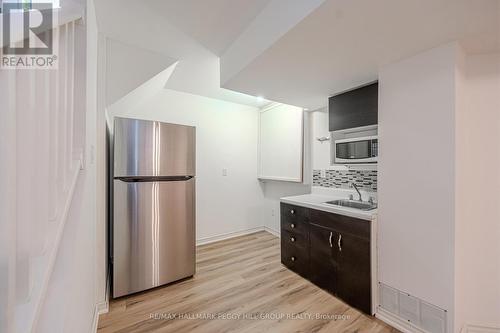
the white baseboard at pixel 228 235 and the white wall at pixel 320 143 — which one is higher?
the white wall at pixel 320 143

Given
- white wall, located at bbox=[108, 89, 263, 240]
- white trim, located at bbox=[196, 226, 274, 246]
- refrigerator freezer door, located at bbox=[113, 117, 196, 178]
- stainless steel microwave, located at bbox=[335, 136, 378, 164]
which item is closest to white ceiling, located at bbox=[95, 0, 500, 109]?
stainless steel microwave, located at bbox=[335, 136, 378, 164]

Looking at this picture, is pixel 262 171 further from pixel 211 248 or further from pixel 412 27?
pixel 412 27

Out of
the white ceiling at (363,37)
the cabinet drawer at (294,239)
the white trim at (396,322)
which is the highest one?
the white ceiling at (363,37)

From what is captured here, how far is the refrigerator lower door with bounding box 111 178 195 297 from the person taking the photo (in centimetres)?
191

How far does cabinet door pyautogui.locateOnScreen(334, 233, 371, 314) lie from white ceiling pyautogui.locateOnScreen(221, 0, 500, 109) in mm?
1442

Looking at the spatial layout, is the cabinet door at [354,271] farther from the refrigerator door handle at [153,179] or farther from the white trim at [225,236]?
the white trim at [225,236]

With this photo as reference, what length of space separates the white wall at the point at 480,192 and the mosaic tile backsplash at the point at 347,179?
794 mm

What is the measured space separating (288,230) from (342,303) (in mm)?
864

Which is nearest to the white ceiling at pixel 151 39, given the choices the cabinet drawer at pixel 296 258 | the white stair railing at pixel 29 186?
the white stair railing at pixel 29 186

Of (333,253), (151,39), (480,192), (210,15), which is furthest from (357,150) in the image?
(151,39)

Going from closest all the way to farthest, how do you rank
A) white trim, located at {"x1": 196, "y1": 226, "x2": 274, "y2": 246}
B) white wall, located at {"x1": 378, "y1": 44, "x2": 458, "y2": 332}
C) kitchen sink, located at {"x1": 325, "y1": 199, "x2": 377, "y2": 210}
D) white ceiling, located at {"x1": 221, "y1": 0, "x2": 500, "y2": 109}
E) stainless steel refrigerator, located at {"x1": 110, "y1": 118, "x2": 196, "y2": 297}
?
white ceiling, located at {"x1": 221, "y1": 0, "x2": 500, "y2": 109}, white wall, located at {"x1": 378, "y1": 44, "x2": 458, "y2": 332}, stainless steel refrigerator, located at {"x1": 110, "y1": 118, "x2": 196, "y2": 297}, kitchen sink, located at {"x1": 325, "y1": 199, "x2": 377, "y2": 210}, white trim, located at {"x1": 196, "y1": 226, "x2": 274, "y2": 246}

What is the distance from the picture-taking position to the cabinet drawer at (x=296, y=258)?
2.31 meters

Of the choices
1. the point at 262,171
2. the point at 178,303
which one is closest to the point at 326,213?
the point at 178,303

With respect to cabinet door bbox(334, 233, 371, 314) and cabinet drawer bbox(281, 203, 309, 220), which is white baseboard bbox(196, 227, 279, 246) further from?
cabinet door bbox(334, 233, 371, 314)
